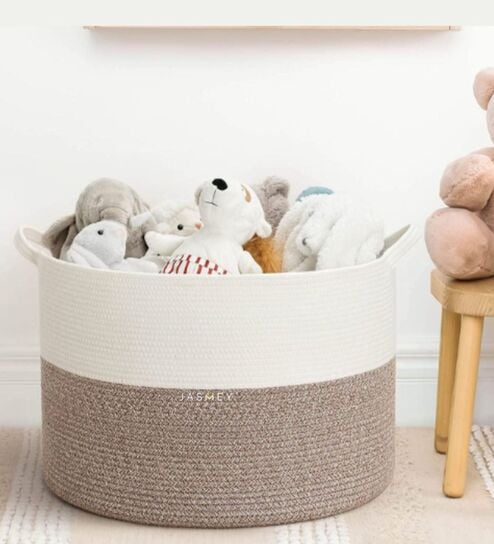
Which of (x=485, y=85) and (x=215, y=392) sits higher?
(x=485, y=85)

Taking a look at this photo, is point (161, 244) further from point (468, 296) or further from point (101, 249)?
point (468, 296)

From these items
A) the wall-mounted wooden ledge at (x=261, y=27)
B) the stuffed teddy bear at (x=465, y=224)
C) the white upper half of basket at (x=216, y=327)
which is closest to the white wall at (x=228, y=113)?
the wall-mounted wooden ledge at (x=261, y=27)

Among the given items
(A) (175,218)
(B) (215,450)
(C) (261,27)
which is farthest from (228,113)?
(B) (215,450)

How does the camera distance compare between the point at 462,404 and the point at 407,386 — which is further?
the point at 407,386

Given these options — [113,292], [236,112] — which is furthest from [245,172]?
[113,292]

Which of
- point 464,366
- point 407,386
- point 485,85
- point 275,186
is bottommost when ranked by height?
point 407,386

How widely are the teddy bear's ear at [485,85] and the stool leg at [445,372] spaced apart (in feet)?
1.24

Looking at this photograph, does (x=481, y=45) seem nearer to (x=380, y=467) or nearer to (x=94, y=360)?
(x=380, y=467)

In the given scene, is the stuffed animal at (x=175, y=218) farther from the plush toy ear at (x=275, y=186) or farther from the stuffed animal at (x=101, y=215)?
the plush toy ear at (x=275, y=186)

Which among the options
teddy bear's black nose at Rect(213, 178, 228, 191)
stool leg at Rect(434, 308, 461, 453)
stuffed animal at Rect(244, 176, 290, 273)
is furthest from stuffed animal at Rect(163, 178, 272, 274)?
stool leg at Rect(434, 308, 461, 453)

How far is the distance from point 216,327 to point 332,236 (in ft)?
0.88

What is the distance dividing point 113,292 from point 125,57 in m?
0.65

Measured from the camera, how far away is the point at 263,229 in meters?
1.72

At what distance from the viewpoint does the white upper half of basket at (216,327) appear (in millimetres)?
1524
